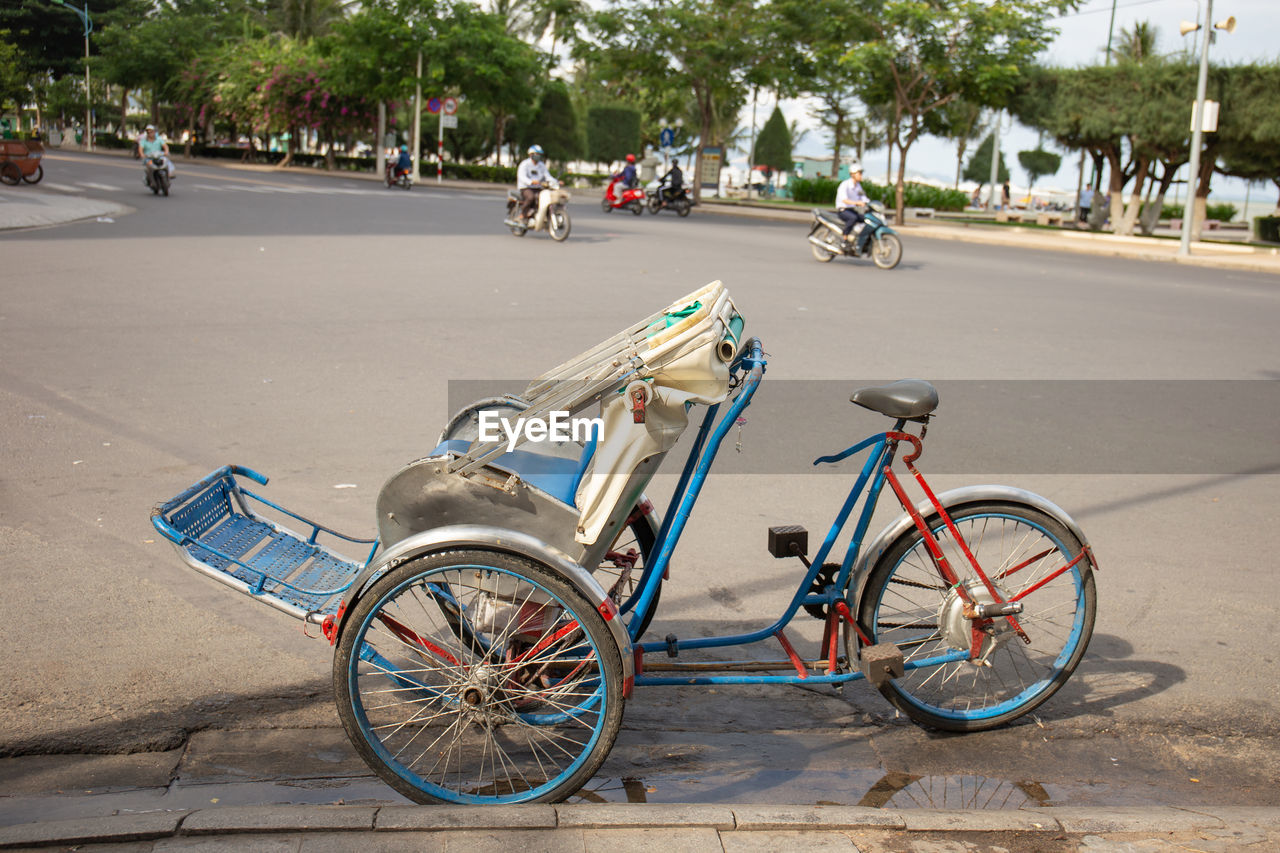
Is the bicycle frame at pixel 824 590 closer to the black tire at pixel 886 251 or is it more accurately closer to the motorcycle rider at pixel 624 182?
the black tire at pixel 886 251

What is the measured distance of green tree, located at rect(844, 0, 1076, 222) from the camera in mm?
30219

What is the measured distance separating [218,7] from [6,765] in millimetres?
76995

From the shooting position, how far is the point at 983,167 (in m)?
80.5

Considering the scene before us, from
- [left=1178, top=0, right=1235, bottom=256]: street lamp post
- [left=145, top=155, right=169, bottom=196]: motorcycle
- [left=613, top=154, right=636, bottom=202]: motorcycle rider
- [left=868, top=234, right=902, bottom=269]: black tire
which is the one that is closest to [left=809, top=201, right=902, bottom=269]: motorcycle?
[left=868, top=234, right=902, bottom=269]: black tire

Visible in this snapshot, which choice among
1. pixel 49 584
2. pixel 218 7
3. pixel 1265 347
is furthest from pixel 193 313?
pixel 218 7

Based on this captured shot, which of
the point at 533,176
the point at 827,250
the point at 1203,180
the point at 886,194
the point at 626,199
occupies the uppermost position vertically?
the point at 1203,180

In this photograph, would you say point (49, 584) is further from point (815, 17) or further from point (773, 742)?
point (815, 17)

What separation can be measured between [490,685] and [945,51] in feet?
104

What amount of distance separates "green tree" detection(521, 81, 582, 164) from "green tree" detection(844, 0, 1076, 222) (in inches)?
914

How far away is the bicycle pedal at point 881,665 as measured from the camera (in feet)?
10.1

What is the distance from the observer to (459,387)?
7.66 meters

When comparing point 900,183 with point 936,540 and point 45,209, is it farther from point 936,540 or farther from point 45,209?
point 936,540

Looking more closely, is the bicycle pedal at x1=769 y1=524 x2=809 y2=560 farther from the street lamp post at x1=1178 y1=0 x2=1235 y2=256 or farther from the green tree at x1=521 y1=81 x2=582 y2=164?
the green tree at x1=521 y1=81 x2=582 y2=164

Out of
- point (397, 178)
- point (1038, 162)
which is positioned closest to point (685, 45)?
point (397, 178)
